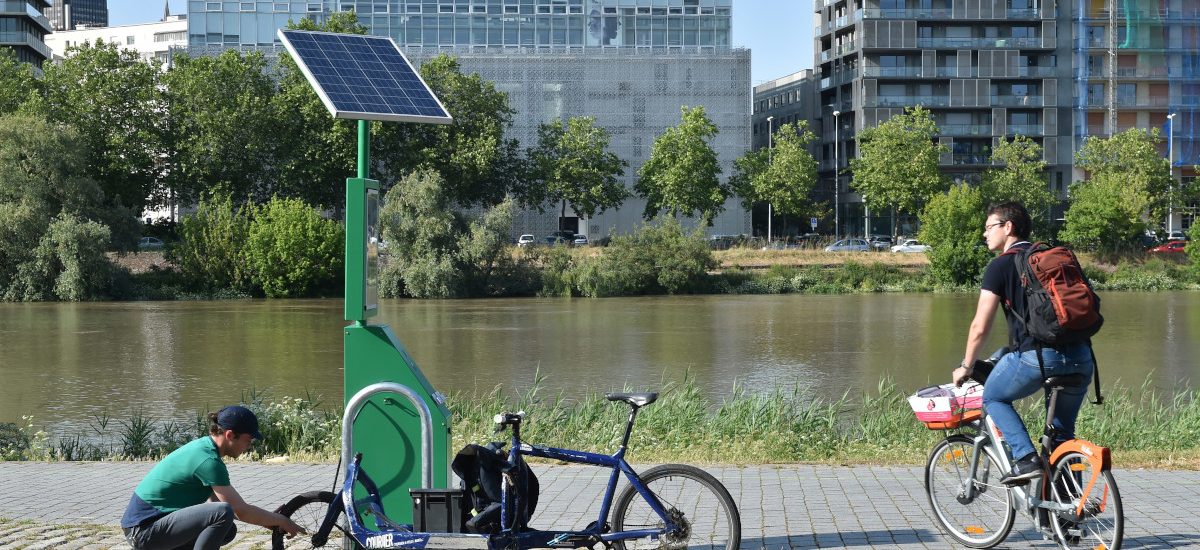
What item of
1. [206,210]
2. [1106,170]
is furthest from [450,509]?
[1106,170]

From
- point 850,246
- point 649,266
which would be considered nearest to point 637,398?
point 649,266

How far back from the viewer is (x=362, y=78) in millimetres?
7543

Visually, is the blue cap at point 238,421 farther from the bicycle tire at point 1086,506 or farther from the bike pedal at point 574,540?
the bicycle tire at point 1086,506

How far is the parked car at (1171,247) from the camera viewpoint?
62.9 metres

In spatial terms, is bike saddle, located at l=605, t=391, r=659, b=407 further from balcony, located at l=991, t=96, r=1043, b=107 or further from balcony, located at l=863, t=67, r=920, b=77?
balcony, located at l=991, t=96, r=1043, b=107

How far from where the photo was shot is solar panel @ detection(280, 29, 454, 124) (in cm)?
699

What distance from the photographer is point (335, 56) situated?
781 centimetres

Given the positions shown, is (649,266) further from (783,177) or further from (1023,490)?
(1023,490)

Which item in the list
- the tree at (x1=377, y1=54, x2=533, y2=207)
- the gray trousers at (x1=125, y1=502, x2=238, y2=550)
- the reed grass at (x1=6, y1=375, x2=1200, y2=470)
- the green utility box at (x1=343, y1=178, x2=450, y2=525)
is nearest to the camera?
the gray trousers at (x1=125, y1=502, x2=238, y2=550)

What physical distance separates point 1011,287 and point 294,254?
50109mm

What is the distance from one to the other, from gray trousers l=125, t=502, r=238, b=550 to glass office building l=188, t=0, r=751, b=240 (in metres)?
78.8

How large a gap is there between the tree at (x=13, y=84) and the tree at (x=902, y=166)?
158ft

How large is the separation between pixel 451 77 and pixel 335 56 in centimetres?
5919

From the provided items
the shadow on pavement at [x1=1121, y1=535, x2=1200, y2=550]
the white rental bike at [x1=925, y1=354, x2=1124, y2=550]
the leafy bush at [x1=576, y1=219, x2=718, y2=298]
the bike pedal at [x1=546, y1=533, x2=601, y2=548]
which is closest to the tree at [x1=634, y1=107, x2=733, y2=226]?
the leafy bush at [x1=576, y1=219, x2=718, y2=298]
